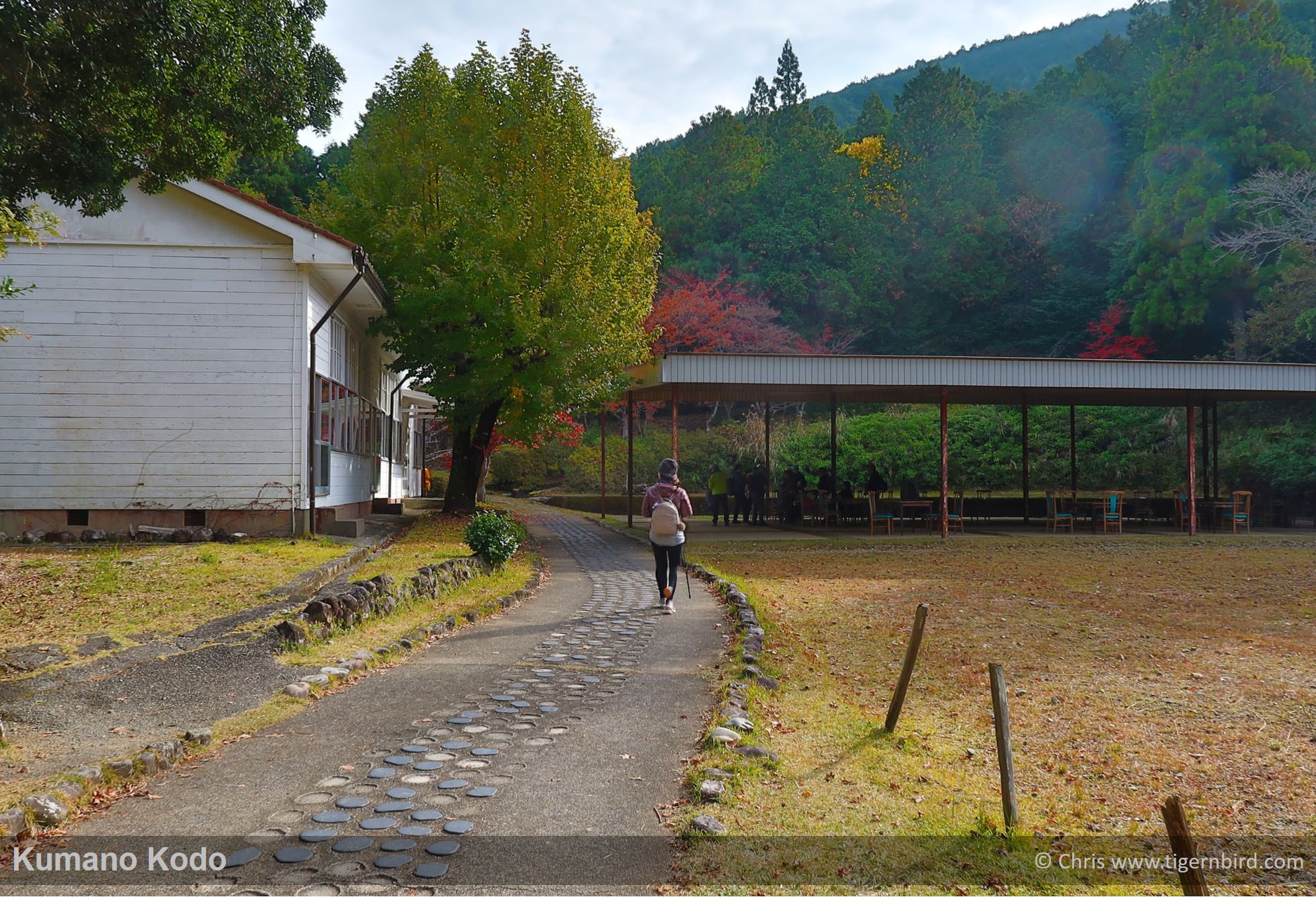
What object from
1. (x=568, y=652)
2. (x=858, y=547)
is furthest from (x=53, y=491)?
(x=858, y=547)

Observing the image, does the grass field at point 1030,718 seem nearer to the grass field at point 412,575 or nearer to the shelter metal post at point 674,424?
the grass field at point 412,575

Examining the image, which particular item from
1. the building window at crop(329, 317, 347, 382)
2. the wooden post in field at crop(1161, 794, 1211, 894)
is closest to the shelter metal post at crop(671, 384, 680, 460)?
the building window at crop(329, 317, 347, 382)

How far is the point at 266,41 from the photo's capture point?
9.91 meters

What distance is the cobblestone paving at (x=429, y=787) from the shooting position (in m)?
4.07

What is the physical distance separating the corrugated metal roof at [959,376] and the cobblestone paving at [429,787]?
11637 millimetres

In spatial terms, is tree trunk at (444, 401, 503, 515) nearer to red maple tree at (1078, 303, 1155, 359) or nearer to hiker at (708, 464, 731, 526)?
hiker at (708, 464, 731, 526)

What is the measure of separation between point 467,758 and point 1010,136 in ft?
175

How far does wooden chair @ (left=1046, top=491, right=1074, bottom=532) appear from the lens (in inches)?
974

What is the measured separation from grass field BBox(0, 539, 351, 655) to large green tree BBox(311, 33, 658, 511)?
22.1ft

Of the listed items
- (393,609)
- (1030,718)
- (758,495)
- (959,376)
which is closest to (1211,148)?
(758,495)

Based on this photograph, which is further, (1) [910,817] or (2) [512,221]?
(2) [512,221]

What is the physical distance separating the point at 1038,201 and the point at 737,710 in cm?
4859

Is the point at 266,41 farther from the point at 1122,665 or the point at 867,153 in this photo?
the point at 867,153

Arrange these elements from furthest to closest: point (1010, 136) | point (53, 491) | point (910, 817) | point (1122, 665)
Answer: point (1010, 136) → point (53, 491) → point (1122, 665) → point (910, 817)
